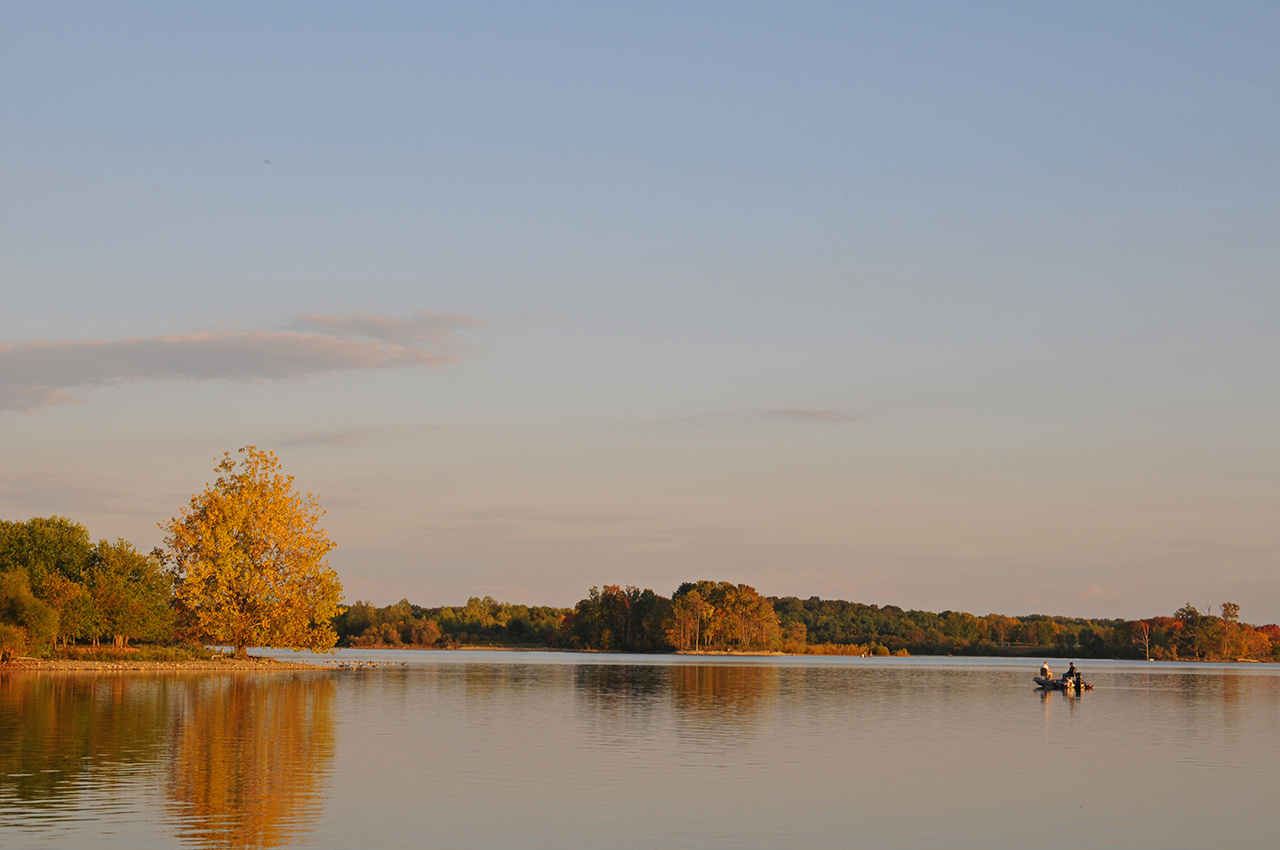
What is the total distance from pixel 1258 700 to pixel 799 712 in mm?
33142

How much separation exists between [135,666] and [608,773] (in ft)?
181

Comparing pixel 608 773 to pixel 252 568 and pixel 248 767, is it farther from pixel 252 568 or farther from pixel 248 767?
pixel 252 568

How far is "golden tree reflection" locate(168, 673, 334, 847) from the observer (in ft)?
63.6

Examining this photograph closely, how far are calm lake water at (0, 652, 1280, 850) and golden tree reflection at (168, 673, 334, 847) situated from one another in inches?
3.3

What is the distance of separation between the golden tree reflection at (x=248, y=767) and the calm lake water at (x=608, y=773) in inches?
3.3

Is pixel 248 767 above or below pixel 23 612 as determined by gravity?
below

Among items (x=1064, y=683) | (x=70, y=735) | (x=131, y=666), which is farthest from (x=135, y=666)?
(x=1064, y=683)

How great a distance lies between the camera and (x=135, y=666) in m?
73.4

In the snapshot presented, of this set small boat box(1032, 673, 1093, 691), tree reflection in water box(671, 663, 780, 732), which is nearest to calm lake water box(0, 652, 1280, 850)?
tree reflection in water box(671, 663, 780, 732)

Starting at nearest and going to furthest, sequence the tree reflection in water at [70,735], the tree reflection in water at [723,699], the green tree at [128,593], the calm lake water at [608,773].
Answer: the calm lake water at [608,773] < the tree reflection in water at [70,735] < the tree reflection in water at [723,699] < the green tree at [128,593]

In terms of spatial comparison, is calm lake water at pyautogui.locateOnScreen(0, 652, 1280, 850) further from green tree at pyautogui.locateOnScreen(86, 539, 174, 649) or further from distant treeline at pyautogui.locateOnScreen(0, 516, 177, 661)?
green tree at pyautogui.locateOnScreen(86, 539, 174, 649)

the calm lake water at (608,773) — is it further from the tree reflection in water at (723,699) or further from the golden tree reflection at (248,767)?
the tree reflection in water at (723,699)

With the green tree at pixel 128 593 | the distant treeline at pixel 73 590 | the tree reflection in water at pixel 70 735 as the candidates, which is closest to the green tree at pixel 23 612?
the distant treeline at pixel 73 590

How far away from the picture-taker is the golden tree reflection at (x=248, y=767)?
763 inches
